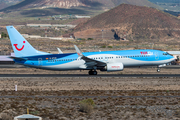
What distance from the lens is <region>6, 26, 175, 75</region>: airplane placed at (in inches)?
1791

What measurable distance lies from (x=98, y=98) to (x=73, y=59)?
1917 centimetres

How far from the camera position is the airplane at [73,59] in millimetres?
45500

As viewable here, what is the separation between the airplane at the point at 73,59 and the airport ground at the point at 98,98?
595cm

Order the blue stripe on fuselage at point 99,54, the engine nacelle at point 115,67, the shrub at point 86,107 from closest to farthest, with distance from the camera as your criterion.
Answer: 1. the shrub at point 86,107
2. the engine nacelle at point 115,67
3. the blue stripe on fuselage at point 99,54

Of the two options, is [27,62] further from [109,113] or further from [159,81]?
A: [109,113]

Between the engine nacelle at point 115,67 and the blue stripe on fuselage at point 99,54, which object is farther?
the blue stripe on fuselage at point 99,54

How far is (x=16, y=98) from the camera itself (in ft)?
92.9

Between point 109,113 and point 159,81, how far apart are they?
1922 centimetres

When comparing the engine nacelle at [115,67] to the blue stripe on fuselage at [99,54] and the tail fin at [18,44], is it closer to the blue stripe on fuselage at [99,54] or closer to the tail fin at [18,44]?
the blue stripe on fuselage at [99,54]

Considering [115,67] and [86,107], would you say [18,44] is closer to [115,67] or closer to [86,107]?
[115,67]

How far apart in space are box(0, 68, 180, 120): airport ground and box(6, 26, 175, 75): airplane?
5.95 meters

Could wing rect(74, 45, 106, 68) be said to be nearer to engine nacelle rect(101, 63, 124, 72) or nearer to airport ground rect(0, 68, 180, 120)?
engine nacelle rect(101, 63, 124, 72)

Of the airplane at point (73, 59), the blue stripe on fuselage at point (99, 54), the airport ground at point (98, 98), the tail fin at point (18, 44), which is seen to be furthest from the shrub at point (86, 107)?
the tail fin at point (18, 44)

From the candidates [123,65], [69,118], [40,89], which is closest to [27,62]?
[40,89]
